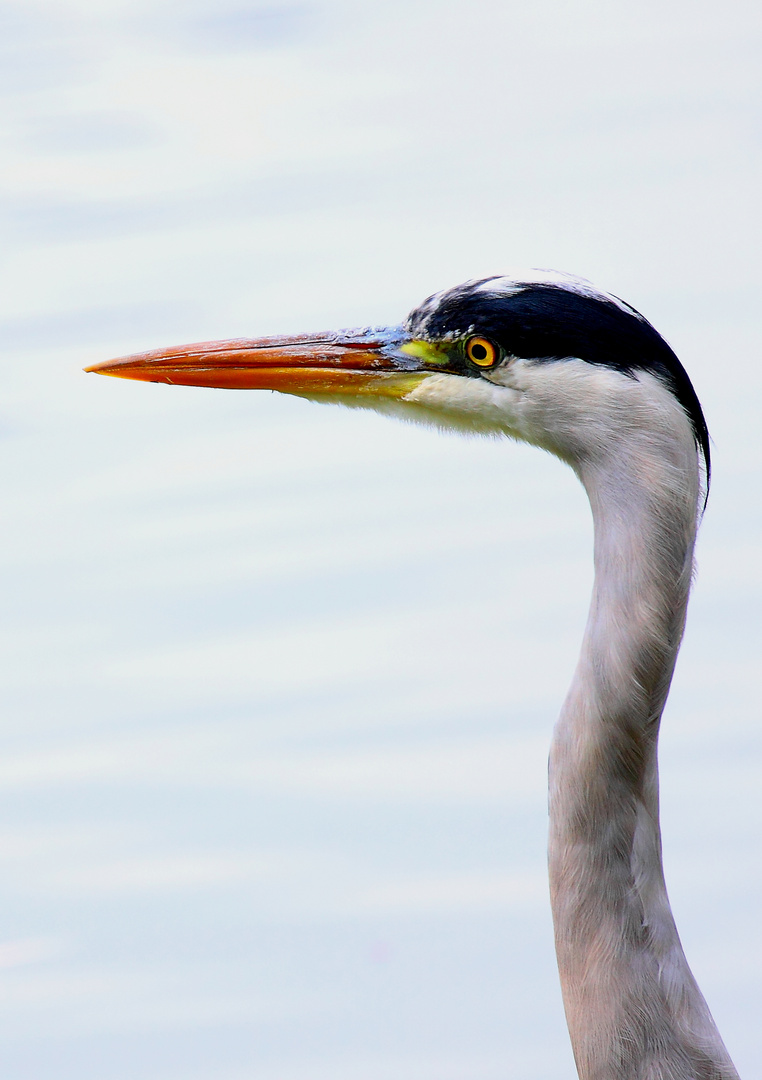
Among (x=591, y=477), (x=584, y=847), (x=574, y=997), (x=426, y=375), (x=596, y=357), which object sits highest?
(x=426, y=375)

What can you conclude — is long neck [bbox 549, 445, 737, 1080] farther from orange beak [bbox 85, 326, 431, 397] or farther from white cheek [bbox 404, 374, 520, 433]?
orange beak [bbox 85, 326, 431, 397]

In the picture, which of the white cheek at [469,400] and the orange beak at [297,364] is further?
the orange beak at [297,364]

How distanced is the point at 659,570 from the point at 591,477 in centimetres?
14

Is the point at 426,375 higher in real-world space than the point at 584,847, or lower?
higher

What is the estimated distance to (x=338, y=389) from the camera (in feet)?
6.68

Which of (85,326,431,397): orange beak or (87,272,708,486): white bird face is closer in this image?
(87,272,708,486): white bird face

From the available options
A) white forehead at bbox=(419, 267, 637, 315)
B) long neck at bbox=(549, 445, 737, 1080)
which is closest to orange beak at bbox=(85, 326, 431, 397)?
white forehead at bbox=(419, 267, 637, 315)

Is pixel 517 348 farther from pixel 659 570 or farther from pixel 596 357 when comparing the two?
pixel 659 570

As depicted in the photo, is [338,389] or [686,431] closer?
[686,431]

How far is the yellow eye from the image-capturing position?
185 centimetres

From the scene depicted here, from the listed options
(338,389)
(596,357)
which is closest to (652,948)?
(596,357)

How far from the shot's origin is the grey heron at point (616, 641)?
1.71 m

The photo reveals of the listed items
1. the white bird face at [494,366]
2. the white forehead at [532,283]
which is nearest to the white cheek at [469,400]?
the white bird face at [494,366]

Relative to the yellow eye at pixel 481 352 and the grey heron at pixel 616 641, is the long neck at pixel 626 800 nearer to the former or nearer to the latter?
the grey heron at pixel 616 641
